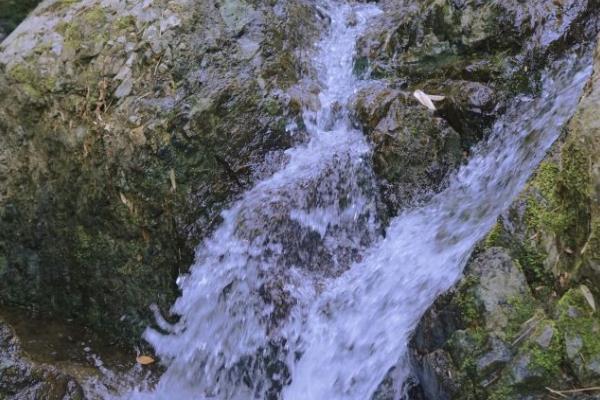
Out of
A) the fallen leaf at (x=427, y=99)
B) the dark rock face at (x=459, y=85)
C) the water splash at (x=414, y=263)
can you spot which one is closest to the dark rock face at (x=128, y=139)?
the dark rock face at (x=459, y=85)

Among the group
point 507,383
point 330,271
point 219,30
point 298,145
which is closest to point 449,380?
point 507,383

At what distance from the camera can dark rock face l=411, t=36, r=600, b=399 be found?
2.16 metres

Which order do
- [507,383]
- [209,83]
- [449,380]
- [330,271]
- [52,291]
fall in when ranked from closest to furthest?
[507,383] → [449,380] → [330,271] → [209,83] → [52,291]

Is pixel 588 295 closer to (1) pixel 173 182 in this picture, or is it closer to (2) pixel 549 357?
(2) pixel 549 357

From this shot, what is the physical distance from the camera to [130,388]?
12.7 feet

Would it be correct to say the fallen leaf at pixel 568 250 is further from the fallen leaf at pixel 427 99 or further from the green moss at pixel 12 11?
the green moss at pixel 12 11

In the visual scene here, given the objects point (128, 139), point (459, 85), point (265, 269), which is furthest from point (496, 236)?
point (128, 139)

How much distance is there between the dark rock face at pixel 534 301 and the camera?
2160mm

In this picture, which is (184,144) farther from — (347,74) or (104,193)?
(347,74)

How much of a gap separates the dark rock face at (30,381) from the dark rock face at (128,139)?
1.86 ft

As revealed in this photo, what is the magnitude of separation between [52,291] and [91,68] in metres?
1.76

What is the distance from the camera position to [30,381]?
3.68m

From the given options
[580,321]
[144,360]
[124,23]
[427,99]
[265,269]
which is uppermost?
[124,23]

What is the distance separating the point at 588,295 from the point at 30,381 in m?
3.33
